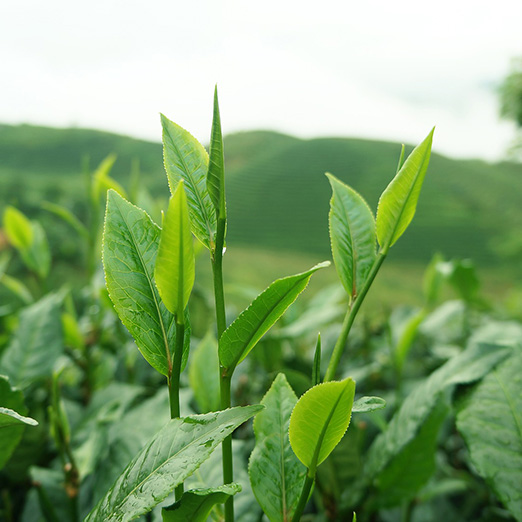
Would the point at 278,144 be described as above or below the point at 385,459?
above

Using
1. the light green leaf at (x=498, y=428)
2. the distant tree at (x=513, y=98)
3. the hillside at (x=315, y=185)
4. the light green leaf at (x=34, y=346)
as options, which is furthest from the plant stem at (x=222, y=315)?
the distant tree at (x=513, y=98)

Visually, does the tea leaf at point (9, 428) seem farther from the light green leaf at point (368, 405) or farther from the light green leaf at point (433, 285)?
the light green leaf at point (433, 285)

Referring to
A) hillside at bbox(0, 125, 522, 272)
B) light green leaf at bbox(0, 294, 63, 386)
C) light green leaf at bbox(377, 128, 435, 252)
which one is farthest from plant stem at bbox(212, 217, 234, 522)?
hillside at bbox(0, 125, 522, 272)

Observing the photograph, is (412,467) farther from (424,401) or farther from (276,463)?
(276,463)

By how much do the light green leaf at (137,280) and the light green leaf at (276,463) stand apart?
10 cm

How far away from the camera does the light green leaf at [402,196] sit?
0.29 m

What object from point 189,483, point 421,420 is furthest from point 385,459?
point 189,483

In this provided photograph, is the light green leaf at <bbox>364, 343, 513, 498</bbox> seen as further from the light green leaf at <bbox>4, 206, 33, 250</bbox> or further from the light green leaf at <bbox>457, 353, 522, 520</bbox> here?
the light green leaf at <bbox>4, 206, 33, 250</bbox>

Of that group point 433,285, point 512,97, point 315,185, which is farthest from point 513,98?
point 433,285

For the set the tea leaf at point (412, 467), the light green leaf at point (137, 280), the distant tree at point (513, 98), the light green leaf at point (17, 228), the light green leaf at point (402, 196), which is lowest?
the tea leaf at point (412, 467)

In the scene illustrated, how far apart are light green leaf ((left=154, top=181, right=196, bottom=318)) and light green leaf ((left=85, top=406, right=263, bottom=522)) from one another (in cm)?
6

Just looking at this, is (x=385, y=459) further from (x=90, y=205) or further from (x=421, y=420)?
(x=90, y=205)

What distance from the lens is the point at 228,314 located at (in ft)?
2.85

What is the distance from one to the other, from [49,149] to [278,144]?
3.36 metres
